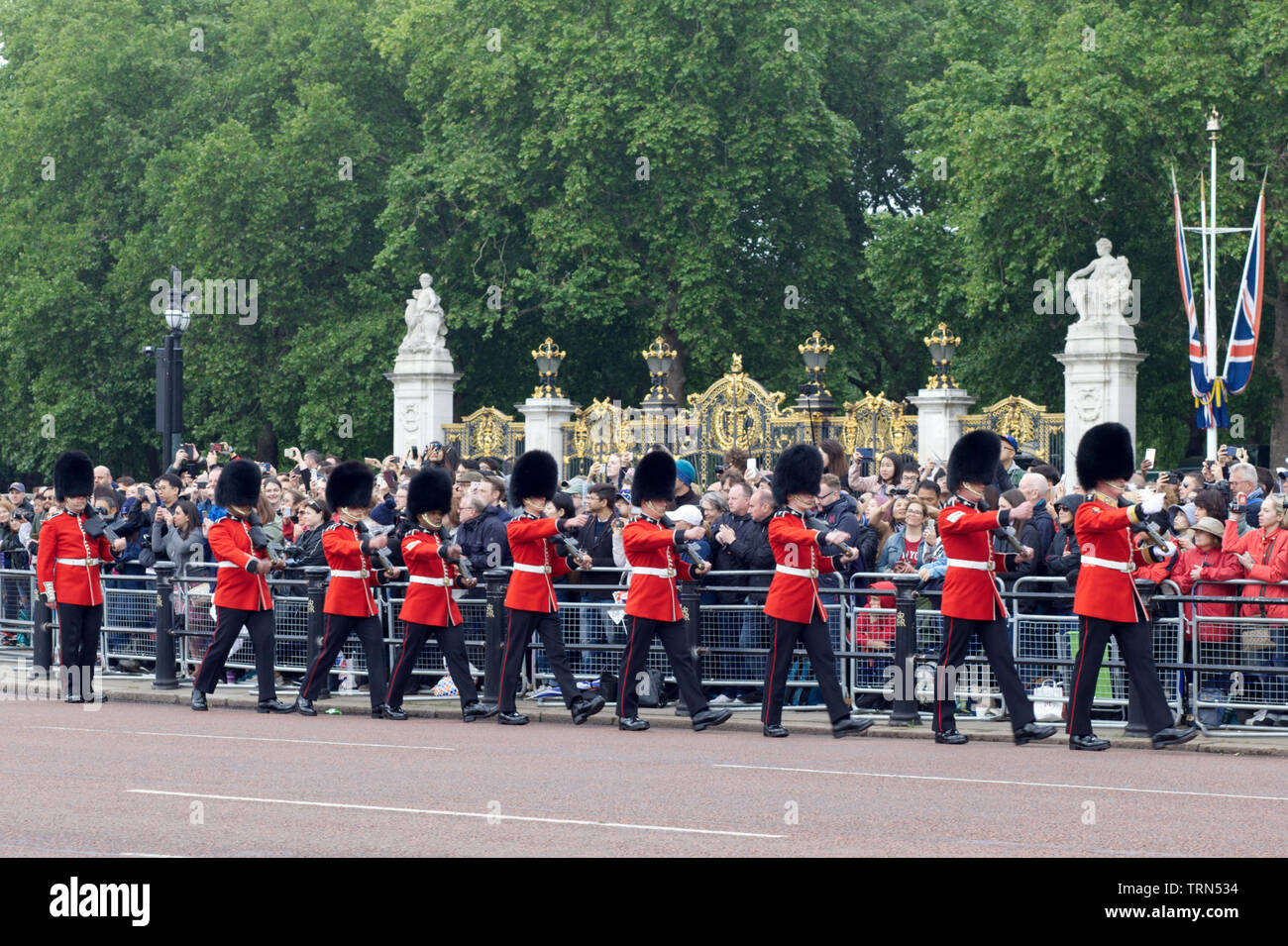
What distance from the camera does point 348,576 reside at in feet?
45.8

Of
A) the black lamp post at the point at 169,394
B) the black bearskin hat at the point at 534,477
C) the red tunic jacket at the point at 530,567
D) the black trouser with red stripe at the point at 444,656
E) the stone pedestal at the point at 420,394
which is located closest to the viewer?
the red tunic jacket at the point at 530,567

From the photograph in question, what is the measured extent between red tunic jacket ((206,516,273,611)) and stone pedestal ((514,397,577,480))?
15.9 meters

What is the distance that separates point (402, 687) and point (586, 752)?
8.75ft

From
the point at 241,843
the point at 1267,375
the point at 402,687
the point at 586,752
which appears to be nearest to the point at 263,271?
the point at 1267,375

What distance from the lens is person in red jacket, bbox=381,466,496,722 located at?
44.8ft

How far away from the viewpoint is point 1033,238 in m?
33.4

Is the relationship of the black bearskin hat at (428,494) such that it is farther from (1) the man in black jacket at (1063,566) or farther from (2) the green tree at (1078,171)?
(2) the green tree at (1078,171)

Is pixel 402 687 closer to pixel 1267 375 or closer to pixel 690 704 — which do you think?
pixel 690 704

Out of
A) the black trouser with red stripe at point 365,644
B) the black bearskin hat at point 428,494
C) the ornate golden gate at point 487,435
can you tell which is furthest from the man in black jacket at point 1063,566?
the ornate golden gate at point 487,435

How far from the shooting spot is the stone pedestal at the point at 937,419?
88.7ft

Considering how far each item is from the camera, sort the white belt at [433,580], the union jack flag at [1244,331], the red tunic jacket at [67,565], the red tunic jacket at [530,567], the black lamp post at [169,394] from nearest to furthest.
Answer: the red tunic jacket at [530,567]
the white belt at [433,580]
the red tunic jacket at [67,565]
the black lamp post at [169,394]
the union jack flag at [1244,331]

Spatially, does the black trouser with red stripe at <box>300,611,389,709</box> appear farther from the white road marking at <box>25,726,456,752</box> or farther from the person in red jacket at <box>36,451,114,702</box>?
the person in red jacket at <box>36,451,114,702</box>

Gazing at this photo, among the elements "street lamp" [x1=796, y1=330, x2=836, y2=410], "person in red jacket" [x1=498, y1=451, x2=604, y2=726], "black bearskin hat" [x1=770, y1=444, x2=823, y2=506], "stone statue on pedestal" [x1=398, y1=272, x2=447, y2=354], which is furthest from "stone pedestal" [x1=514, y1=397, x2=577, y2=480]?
"black bearskin hat" [x1=770, y1=444, x2=823, y2=506]

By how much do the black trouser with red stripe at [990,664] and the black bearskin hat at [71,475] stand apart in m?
6.96
